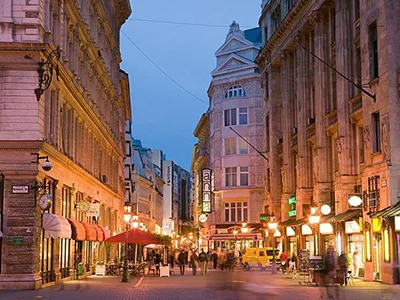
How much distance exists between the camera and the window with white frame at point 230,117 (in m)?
98.2

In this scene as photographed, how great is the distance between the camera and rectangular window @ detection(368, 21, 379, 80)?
42.3 metres

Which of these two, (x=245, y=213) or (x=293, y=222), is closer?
(x=293, y=222)

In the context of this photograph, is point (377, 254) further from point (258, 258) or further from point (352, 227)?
point (258, 258)

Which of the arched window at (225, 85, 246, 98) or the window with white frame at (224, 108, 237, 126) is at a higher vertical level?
the arched window at (225, 85, 246, 98)

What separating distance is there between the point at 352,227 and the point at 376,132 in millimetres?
6472

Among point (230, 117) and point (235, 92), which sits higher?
point (235, 92)

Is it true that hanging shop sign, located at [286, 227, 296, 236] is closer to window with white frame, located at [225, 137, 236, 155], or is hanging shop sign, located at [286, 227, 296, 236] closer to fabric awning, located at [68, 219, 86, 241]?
fabric awning, located at [68, 219, 86, 241]

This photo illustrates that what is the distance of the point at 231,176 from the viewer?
97438 millimetres

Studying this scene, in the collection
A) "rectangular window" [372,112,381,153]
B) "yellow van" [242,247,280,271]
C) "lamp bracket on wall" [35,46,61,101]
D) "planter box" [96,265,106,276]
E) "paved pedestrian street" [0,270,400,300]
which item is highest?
"lamp bracket on wall" [35,46,61,101]

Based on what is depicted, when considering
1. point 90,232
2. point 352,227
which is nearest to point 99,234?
point 90,232

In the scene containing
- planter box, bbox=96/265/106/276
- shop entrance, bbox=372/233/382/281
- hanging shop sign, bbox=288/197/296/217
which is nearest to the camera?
shop entrance, bbox=372/233/382/281

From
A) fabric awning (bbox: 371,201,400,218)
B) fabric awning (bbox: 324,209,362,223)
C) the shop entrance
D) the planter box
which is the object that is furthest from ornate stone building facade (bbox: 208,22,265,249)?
fabric awning (bbox: 371,201,400,218)

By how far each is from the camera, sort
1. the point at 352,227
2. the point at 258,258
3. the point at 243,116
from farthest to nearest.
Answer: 1. the point at 243,116
2. the point at 258,258
3. the point at 352,227

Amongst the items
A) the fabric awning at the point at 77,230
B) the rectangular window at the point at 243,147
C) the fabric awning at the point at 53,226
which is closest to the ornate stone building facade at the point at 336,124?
the fabric awning at the point at 77,230
